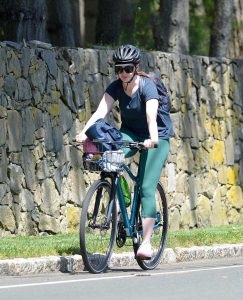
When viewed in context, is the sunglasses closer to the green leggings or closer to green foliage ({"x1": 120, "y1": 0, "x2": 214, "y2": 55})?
the green leggings

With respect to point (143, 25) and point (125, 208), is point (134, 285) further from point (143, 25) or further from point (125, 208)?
point (143, 25)

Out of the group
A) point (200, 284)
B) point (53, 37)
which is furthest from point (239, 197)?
point (200, 284)

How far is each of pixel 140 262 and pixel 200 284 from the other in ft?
4.47

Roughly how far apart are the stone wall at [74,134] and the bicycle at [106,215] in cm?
310

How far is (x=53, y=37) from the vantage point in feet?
68.8

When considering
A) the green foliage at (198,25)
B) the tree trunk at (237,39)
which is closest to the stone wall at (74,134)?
the tree trunk at (237,39)

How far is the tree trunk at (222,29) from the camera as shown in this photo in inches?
788

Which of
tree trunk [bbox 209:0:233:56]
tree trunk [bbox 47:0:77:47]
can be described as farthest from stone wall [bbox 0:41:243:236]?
tree trunk [bbox 47:0:77:47]

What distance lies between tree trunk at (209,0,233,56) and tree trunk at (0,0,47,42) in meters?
5.05

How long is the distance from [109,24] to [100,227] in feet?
29.3

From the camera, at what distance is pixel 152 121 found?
35.1 feet

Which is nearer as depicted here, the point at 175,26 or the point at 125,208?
the point at 125,208

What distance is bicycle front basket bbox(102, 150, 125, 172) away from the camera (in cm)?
1060

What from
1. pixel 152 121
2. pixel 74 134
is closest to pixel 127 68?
pixel 152 121
